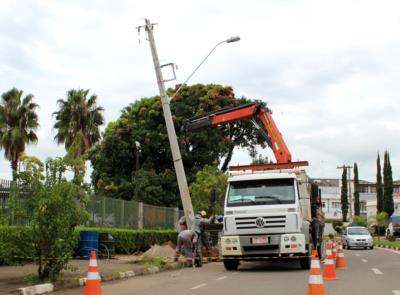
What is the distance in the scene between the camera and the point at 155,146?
41.2 m

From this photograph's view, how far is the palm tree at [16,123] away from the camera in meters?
37.2

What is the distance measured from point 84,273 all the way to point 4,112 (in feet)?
83.0

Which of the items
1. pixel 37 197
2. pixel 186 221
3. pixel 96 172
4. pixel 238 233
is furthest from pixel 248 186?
pixel 96 172

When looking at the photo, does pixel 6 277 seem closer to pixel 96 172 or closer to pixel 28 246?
pixel 28 246

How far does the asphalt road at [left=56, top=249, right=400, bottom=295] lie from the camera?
468 inches

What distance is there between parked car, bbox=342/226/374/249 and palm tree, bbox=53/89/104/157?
1988 cm

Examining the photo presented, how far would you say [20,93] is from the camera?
3822 centimetres

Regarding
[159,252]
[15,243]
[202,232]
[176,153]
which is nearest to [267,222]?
[202,232]

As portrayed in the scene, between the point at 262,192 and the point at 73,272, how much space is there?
5.95 m

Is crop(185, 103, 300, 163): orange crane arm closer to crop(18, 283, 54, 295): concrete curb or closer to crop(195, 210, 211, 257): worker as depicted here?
crop(195, 210, 211, 257): worker

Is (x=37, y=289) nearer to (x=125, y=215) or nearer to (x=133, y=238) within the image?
(x=133, y=238)

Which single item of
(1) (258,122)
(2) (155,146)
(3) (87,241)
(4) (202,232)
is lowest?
(3) (87,241)

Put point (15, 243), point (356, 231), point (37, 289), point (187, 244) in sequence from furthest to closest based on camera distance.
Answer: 1. point (356, 231)
2. point (187, 244)
3. point (15, 243)
4. point (37, 289)

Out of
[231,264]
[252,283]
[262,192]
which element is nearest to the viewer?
[252,283]
